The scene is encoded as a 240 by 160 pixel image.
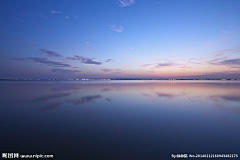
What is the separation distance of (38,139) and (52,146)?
2.85 ft

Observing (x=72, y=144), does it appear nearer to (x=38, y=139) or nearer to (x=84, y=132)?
(x=84, y=132)

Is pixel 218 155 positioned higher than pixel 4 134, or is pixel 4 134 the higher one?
pixel 4 134

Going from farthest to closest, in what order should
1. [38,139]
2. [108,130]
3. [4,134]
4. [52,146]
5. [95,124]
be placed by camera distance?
[95,124], [108,130], [4,134], [38,139], [52,146]

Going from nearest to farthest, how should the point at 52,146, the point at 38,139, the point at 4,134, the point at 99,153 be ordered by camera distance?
the point at 99,153 < the point at 52,146 < the point at 38,139 < the point at 4,134

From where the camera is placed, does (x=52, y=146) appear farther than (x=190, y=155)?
Yes

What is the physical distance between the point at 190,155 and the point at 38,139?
17.4 feet

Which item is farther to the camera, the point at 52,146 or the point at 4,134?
the point at 4,134

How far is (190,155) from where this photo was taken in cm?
375

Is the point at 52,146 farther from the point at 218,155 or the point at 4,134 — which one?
the point at 218,155

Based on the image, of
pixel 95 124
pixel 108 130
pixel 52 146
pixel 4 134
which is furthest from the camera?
pixel 95 124

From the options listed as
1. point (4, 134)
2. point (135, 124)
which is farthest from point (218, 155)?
point (4, 134)

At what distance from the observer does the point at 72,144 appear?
4.13 m

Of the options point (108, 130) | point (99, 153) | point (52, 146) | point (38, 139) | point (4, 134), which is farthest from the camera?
point (108, 130)

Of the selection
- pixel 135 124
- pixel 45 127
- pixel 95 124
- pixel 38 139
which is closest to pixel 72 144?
pixel 38 139
